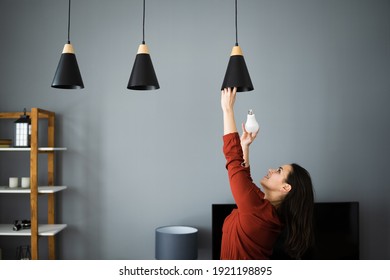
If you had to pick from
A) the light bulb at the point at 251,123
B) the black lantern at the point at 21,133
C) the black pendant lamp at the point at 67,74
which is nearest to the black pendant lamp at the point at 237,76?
the light bulb at the point at 251,123

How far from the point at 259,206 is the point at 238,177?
0.17 metres

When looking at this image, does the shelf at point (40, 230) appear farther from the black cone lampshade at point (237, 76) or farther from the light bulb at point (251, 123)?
the black cone lampshade at point (237, 76)

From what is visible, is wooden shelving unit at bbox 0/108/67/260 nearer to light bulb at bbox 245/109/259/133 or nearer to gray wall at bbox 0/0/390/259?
gray wall at bbox 0/0/390/259

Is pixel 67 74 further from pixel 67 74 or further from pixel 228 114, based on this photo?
pixel 228 114

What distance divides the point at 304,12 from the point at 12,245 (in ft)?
10.4

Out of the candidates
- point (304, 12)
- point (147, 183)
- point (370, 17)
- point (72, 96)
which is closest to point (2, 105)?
point (72, 96)

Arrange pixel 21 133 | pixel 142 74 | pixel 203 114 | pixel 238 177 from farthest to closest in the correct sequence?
1. pixel 203 114
2. pixel 21 133
3. pixel 142 74
4. pixel 238 177

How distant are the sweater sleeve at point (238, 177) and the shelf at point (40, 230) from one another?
188cm

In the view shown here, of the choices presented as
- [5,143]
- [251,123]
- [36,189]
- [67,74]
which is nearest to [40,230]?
[36,189]

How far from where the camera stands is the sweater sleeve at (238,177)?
1432mm

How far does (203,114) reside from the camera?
312cm

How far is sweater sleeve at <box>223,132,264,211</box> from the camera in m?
1.43

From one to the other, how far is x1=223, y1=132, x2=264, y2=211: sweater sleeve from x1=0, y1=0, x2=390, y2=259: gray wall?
1620mm

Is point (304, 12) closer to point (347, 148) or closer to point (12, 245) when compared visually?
point (347, 148)
